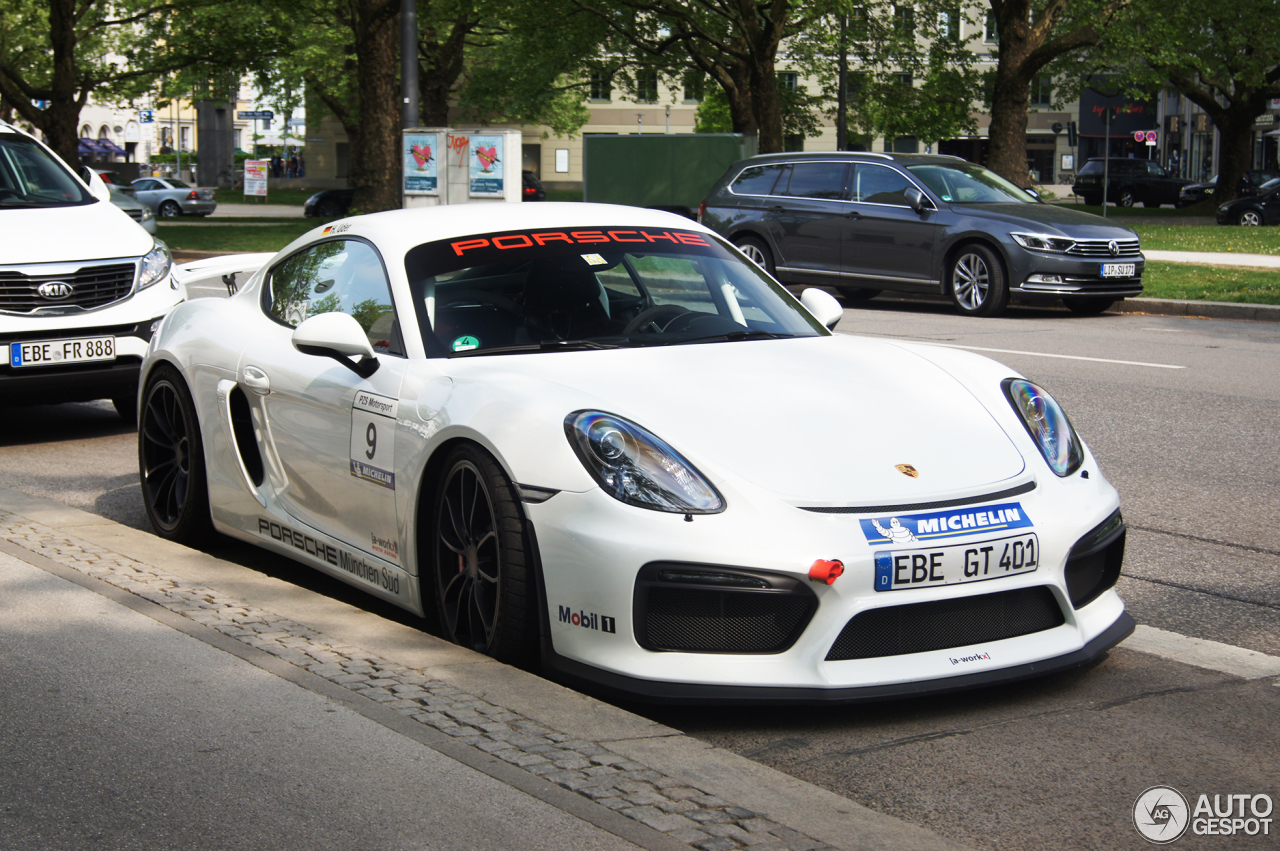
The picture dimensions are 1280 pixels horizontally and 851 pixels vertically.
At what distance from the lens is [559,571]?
3.67 m

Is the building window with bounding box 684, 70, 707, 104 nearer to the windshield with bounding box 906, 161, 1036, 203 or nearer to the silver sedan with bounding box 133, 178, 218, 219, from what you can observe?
Answer: the silver sedan with bounding box 133, 178, 218, 219

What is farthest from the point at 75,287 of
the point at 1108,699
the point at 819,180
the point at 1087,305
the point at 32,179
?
the point at 1087,305

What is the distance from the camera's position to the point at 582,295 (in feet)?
15.6

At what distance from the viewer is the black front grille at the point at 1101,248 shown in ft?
50.6

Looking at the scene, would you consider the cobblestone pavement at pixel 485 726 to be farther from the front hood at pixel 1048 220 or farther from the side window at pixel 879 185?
the side window at pixel 879 185

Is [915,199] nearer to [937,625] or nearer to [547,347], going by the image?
[547,347]

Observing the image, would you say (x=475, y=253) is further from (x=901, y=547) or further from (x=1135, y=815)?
(x=1135, y=815)

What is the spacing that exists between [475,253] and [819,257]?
12.6 metres

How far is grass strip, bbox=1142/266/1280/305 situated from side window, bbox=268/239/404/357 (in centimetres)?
1278

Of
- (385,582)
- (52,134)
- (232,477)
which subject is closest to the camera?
(385,582)

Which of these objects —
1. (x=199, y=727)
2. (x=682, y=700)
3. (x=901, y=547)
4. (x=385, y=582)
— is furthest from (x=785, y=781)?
(x=385, y=582)

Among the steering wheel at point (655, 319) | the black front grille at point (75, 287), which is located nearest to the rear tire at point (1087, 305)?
the black front grille at point (75, 287)

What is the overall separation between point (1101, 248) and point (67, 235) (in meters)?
A: 11.0

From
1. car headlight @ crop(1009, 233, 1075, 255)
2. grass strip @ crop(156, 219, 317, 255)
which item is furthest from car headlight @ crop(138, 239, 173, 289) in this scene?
grass strip @ crop(156, 219, 317, 255)
